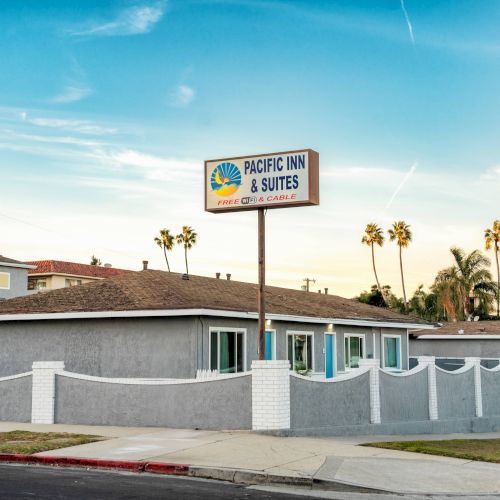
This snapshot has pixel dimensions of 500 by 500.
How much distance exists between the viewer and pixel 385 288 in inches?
3489

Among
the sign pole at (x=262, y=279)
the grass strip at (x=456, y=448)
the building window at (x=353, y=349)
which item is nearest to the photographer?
the grass strip at (x=456, y=448)

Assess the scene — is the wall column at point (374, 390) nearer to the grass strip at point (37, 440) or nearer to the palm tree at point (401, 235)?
the grass strip at point (37, 440)

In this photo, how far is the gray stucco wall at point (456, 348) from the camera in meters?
Result: 42.1

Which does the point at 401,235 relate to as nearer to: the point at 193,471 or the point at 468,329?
the point at 468,329

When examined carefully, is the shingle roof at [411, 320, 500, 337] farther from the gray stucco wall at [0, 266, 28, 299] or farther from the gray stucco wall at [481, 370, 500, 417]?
the gray stucco wall at [0, 266, 28, 299]

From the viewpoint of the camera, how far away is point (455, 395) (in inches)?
1061

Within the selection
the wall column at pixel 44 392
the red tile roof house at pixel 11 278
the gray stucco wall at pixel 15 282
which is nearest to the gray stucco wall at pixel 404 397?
the wall column at pixel 44 392

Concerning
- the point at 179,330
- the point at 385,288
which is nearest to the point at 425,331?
the point at 179,330

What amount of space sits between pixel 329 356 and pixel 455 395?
17.3 ft

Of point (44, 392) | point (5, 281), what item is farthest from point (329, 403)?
point (5, 281)

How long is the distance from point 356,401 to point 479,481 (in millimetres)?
8324

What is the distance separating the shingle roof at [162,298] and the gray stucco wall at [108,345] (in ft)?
1.73

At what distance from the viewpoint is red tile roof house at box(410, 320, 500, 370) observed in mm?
42000

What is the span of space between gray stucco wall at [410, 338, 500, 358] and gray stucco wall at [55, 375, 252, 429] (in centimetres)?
2660
